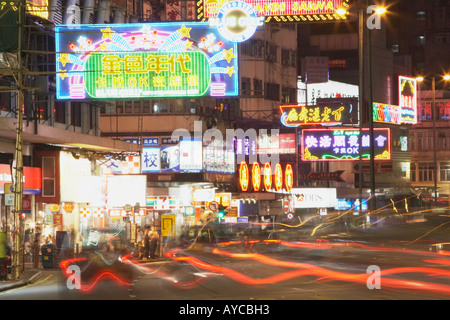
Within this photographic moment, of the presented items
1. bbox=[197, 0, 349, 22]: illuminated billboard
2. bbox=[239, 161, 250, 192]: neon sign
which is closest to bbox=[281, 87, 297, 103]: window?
bbox=[239, 161, 250, 192]: neon sign

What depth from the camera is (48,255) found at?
31.3 meters

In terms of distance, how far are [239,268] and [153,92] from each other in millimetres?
7136

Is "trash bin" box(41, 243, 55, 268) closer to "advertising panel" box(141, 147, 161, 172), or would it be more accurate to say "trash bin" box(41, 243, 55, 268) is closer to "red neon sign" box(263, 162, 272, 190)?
"advertising panel" box(141, 147, 161, 172)

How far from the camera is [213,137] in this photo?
196ft

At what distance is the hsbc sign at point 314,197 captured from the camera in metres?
74.1

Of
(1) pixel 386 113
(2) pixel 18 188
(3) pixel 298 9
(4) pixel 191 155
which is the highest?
(3) pixel 298 9

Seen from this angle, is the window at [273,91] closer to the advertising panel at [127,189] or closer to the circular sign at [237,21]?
the advertising panel at [127,189]

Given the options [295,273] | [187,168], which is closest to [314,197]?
[187,168]

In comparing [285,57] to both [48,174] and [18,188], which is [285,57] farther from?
[18,188]

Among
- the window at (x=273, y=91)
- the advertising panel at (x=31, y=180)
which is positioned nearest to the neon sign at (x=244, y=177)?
the window at (x=273, y=91)

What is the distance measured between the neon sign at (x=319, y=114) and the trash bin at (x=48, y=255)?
24441 millimetres

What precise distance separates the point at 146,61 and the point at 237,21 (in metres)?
3.66

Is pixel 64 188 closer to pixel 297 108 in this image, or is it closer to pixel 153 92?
pixel 153 92

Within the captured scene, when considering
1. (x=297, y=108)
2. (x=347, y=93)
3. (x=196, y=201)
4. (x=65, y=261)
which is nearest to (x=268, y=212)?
(x=196, y=201)
